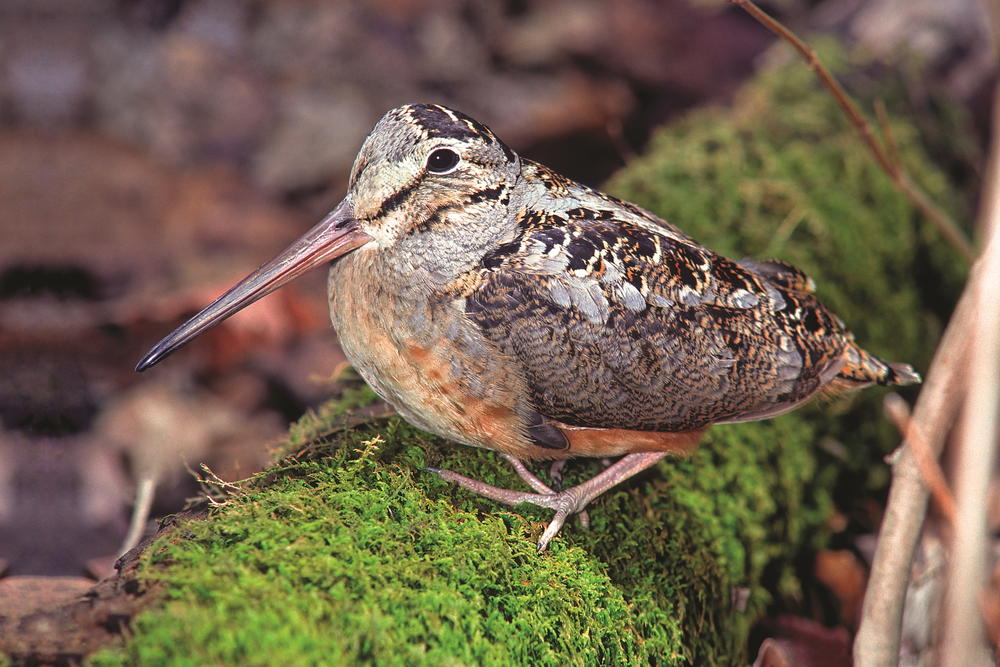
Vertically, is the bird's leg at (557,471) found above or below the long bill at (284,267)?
below

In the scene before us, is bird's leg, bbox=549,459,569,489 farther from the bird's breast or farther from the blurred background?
the blurred background

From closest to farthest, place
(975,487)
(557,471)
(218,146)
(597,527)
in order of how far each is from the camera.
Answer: (975,487)
(597,527)
(557,471)
(218,146)

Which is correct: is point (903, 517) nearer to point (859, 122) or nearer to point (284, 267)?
point (859, 122)

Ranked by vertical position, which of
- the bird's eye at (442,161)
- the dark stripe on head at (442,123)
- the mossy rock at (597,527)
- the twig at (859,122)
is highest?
the twig at (859,122)

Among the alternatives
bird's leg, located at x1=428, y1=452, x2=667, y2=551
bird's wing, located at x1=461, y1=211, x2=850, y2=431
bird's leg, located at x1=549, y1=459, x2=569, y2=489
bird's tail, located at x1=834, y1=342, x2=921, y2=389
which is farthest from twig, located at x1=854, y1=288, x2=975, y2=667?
bird's leg, located at x1=549, y1=459, x2=569, y2=489

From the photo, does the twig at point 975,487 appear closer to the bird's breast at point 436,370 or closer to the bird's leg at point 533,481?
the bird's leg at point 533,481

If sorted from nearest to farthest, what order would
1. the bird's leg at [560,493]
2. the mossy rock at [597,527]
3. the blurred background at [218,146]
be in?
the mossy rock at [597,527], the bird's leg at [560,493], the blurred background at [218,146]

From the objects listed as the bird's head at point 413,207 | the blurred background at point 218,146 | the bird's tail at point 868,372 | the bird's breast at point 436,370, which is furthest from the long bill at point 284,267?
the bird's tail at point 868,372

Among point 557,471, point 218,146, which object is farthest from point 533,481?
point 218,146
